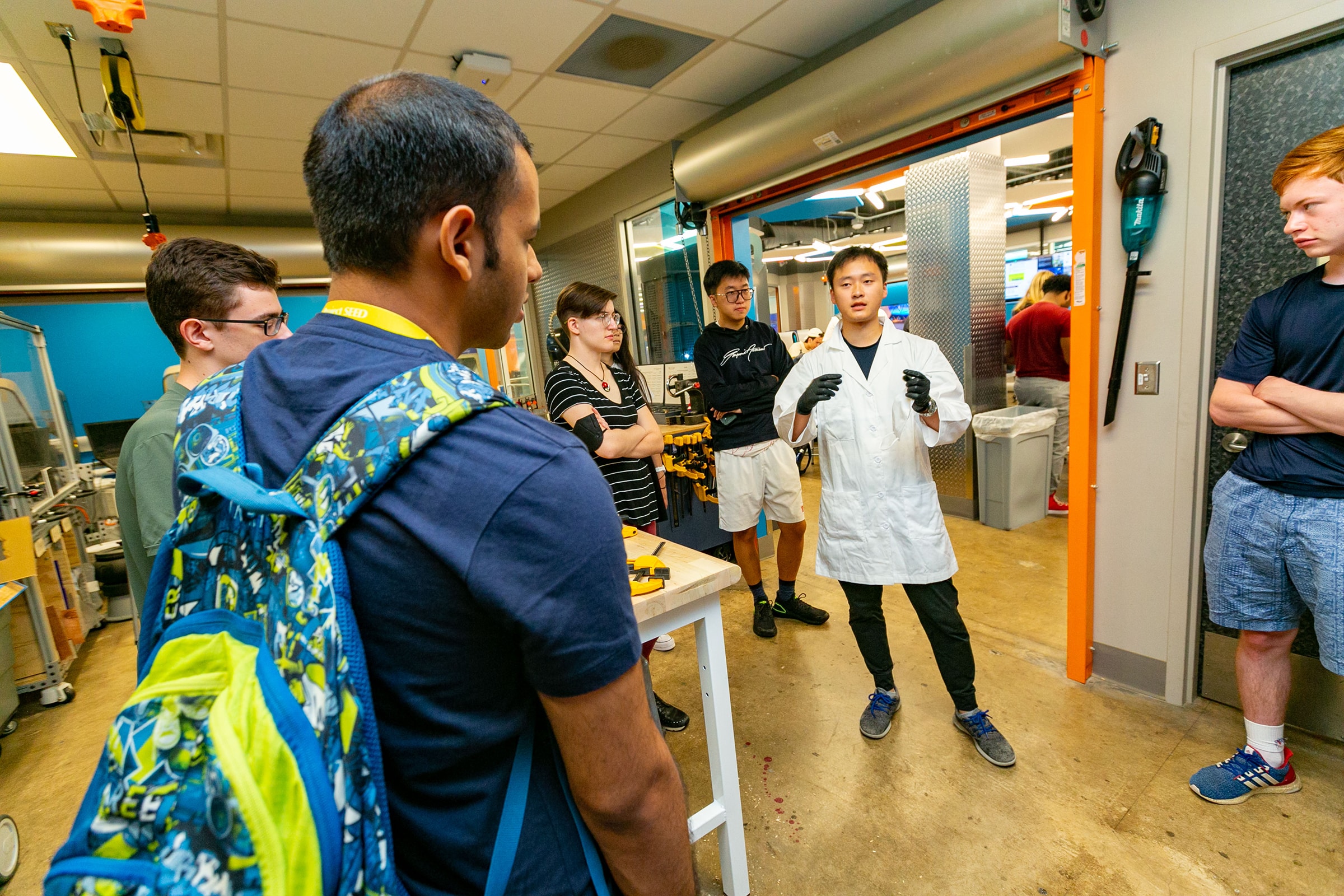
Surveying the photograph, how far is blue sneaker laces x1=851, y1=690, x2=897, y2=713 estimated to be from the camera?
2.17m

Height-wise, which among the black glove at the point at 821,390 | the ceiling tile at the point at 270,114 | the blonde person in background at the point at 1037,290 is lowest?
the black glove at the point at 821,390

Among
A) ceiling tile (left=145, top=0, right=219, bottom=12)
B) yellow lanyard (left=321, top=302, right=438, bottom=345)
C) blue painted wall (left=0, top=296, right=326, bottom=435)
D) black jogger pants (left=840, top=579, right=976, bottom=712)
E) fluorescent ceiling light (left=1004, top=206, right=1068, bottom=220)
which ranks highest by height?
fluorescent ceiling light (left=1004, top=206, right=1068, bottom=220)

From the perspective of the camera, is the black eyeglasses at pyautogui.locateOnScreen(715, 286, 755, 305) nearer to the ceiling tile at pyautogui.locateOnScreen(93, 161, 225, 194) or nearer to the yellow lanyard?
the yellow lanyard

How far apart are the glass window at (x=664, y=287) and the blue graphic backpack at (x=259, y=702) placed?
4.02 metres

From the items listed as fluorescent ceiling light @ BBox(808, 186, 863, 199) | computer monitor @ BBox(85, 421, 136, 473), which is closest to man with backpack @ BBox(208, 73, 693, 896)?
computer monitor @ BBox(85, 421, 136, 473)

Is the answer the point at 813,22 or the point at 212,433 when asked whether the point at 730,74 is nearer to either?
the point at 813,22

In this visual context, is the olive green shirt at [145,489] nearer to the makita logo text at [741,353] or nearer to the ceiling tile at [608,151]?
the makita logo text at [741,353]

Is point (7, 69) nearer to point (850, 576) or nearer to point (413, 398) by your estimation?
point (413, 398)

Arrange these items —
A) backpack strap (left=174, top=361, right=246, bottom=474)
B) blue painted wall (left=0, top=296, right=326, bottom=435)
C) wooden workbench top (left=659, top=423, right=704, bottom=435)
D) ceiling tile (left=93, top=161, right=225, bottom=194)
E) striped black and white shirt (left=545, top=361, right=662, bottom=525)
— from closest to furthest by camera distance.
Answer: backpack strap (left=174, top=361, right=246, bottom=474)
striped black and white shirt (left=545, top=361, right=662, bottom=525)
wooden workbench top (left=659, top=423, right=704, bottom=435)
ceiling tile (left=93, top=161, right=225, bottom=194)
blue painted wall (left=0, top=296, right=326, bottom=435)

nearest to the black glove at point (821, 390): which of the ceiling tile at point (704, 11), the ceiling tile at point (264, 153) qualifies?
the ceiling tile at point (704, 11)

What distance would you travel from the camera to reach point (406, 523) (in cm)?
47

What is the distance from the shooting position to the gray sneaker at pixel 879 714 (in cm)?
211

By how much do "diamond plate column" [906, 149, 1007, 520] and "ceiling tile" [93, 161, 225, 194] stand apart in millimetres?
4660

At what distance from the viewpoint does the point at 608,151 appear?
164 inches
